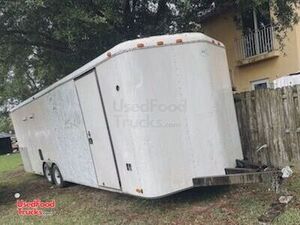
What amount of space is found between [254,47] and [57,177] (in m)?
9.60

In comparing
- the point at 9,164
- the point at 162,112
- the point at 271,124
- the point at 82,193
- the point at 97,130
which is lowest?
the point at 9,164

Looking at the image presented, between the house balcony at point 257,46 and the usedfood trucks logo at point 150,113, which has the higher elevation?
the house balcony at point 257,46

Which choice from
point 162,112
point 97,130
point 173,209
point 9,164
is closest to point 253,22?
point 97,130

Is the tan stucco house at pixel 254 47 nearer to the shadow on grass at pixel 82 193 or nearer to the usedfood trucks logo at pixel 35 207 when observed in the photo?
the shadow on grass at pixel 82 193

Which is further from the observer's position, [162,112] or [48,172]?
[48,172]

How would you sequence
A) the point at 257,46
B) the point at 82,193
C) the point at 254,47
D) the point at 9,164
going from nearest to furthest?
the point at 82,193 < the point at 257,46 < the point at 254,47 < the point at 9,164

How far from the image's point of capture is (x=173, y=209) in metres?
7.42

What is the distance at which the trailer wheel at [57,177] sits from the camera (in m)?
11.5

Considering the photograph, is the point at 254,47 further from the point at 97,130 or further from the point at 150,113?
the point at 150,113

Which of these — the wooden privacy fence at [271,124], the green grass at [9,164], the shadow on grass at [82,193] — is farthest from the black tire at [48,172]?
the green grass at [9,164]

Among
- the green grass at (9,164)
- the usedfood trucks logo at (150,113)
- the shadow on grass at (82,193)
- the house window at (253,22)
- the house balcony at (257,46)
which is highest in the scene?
the house window at (253,22)

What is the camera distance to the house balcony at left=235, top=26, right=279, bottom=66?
1633 cm

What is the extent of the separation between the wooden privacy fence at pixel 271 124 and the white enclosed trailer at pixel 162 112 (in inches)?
64.9

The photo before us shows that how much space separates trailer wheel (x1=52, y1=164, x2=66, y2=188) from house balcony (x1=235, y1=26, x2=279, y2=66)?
9.00m
